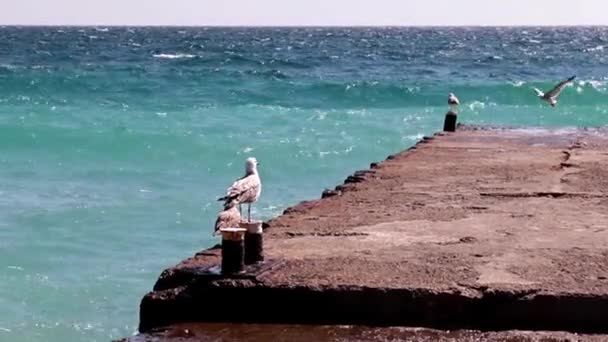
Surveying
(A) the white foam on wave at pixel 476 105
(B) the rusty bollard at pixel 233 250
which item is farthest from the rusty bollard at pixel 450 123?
(A) the white foam on wave at pixel 476 105

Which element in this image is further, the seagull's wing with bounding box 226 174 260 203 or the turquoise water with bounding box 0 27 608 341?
the turquoise water with bounding box 0 27 608 341

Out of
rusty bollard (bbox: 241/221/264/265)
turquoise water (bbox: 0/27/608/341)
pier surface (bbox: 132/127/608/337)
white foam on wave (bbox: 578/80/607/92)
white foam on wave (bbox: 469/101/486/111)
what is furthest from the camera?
white foam on wave (bbox: 578/80/607/92)

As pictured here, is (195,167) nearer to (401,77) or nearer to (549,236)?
(549,236)

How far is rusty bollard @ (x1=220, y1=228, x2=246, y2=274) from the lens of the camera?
5902 mm

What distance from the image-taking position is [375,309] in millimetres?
5840

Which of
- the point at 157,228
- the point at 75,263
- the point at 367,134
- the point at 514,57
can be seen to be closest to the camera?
the point at 75,263

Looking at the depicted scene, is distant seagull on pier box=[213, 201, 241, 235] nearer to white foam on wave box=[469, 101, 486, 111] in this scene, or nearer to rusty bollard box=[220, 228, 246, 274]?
rusty bollard box=[220, 228, 246, 274]

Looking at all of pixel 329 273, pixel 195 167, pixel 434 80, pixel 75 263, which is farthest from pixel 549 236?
pixel 434 80

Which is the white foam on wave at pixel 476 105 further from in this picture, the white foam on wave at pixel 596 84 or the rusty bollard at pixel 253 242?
the rusty bollard at pixel 253 242

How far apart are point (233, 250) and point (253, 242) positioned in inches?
10.3

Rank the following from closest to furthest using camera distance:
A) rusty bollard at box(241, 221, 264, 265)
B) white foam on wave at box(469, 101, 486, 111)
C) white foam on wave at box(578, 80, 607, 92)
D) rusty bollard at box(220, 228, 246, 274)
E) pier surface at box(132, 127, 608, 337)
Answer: pier surface at box(132, 127, 608, 337) < rusty bollard at box(220, 228, 246, 274) < rusty bollard at box(241, 221, 264, 265) < white foam on wave at box(469, 101, 486, 111) < white foam on wave at box(578, 80, 607, 92)


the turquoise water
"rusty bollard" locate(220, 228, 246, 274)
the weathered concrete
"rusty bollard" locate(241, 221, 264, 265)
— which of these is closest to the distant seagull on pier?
"rusty bollard" locate(241, 221, 264, 265)

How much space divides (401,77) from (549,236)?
37.2 meters

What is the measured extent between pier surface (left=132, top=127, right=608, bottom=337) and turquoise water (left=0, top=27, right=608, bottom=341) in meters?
2.80
